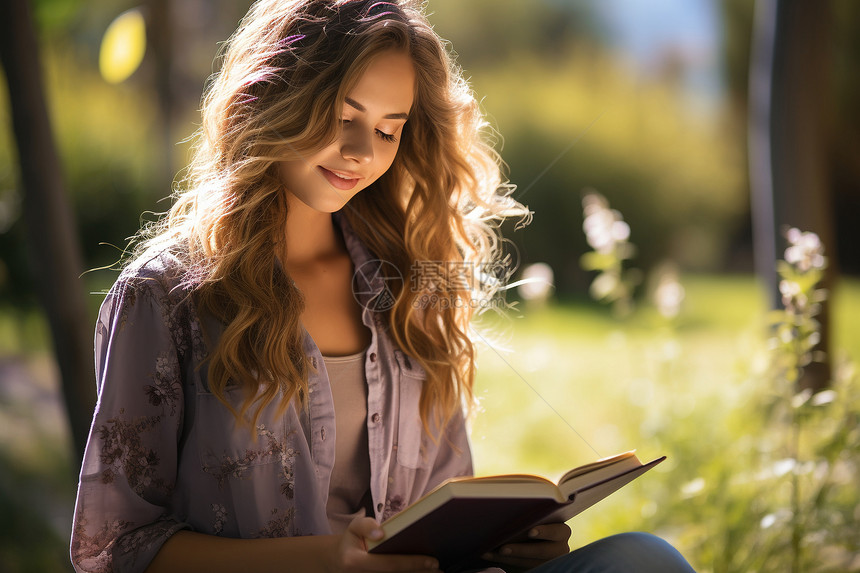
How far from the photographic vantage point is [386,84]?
1271 millimetres

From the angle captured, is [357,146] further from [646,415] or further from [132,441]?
[646,415]

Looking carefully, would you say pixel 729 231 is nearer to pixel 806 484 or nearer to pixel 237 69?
pixel 806 484

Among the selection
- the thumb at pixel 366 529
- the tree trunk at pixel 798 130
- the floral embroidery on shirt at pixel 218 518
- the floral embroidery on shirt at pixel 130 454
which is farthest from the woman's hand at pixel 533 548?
the tree trunk at pixel 798 130

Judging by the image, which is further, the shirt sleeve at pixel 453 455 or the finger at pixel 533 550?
the shirt sleeve at pixel 453 455

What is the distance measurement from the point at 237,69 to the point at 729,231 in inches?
189

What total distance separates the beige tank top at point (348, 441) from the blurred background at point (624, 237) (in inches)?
16.2

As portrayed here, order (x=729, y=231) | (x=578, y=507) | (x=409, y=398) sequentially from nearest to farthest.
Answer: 1. (x=578, y=507)
2. (x=409, y=398)
3. (x=729, y=231)

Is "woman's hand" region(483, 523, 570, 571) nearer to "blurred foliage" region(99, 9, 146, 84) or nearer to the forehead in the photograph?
the forehead

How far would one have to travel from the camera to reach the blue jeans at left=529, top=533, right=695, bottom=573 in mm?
1147

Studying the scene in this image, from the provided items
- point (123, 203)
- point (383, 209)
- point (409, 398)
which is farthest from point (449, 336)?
point (123, 203)

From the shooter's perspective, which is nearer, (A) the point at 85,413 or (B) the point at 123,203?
(A) the point at 85,413

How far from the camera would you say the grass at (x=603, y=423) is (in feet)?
6.35

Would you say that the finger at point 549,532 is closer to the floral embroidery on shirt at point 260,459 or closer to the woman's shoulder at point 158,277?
the floral embroidery on shirt at point 260,459

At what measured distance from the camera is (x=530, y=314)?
4.54 m
